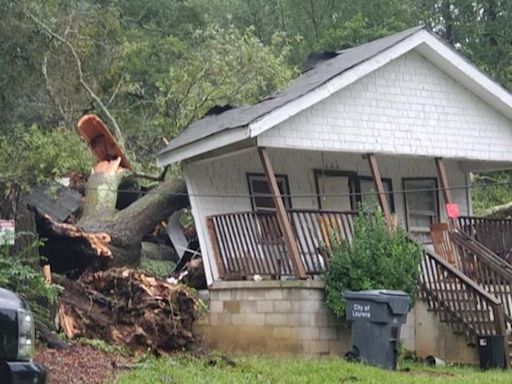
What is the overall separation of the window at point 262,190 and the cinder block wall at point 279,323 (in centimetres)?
260

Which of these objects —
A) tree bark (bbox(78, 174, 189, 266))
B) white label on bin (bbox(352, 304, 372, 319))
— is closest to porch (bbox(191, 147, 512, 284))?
tree bark (bbox(78, 174, 189, 266))

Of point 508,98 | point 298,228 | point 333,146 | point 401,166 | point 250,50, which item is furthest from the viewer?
point 250,50

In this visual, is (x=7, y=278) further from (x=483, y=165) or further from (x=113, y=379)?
(x=483, y=165)

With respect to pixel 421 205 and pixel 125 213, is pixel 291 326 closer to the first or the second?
pixel 125 213

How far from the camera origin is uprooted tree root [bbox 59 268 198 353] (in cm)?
1179

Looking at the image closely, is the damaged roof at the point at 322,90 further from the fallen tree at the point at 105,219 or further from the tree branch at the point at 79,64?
the tree branch at the point at 79,64

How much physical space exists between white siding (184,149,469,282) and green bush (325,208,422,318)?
8.18 feet

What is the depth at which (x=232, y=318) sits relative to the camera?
43.0 feet

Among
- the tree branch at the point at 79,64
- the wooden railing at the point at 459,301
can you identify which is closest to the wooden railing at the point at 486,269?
the wooden railing at the point at 459,301

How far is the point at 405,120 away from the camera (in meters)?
15.2

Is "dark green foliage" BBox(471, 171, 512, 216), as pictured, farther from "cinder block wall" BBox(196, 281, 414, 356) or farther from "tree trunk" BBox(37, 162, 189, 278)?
"cinder block wall" BBox(196, 281, 414, 356)

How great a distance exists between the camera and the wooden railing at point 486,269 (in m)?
13.6

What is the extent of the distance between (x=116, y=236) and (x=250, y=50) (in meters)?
7.29

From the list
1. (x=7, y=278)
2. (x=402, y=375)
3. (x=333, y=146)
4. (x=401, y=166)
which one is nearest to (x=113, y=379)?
(x=7, y=278)
